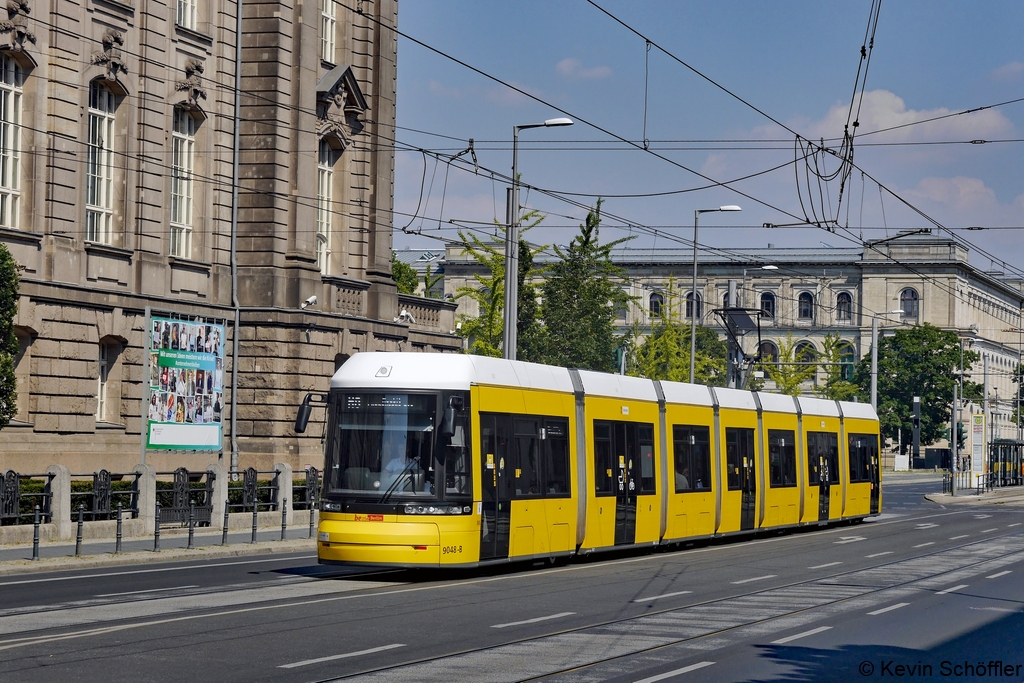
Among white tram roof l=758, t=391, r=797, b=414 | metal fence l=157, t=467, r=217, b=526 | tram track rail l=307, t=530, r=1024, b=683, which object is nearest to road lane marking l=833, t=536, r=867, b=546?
tram track rail l=307, t=530, r=1024, b=683

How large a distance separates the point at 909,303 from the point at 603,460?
111109 mm

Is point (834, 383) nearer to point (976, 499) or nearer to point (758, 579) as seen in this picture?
point (976, 499)

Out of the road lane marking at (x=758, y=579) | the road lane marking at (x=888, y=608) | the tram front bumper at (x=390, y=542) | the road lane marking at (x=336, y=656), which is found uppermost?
the tram front bumper at (x=390, y=542)

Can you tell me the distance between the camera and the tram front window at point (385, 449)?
19.8m

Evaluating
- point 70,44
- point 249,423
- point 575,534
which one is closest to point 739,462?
point 575,534

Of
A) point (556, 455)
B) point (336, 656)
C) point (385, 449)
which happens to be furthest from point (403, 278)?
point (336, 656)

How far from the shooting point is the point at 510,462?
2114 cm

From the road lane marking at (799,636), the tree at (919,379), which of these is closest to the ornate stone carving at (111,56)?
the road lane marking at (799,636)

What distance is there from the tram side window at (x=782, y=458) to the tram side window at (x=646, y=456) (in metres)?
6.86

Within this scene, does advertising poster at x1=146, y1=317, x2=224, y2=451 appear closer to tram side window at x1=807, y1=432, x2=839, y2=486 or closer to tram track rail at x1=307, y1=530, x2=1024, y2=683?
tram side window at x1=807, y1=432, x2=839, y2=486

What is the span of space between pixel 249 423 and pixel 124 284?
19.5 feet

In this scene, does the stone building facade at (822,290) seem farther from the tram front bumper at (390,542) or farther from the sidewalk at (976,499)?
the tram front bumper at (390,542)

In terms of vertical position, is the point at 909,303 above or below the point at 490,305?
above

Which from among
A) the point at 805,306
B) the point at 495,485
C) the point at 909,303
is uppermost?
the point at 909,303
